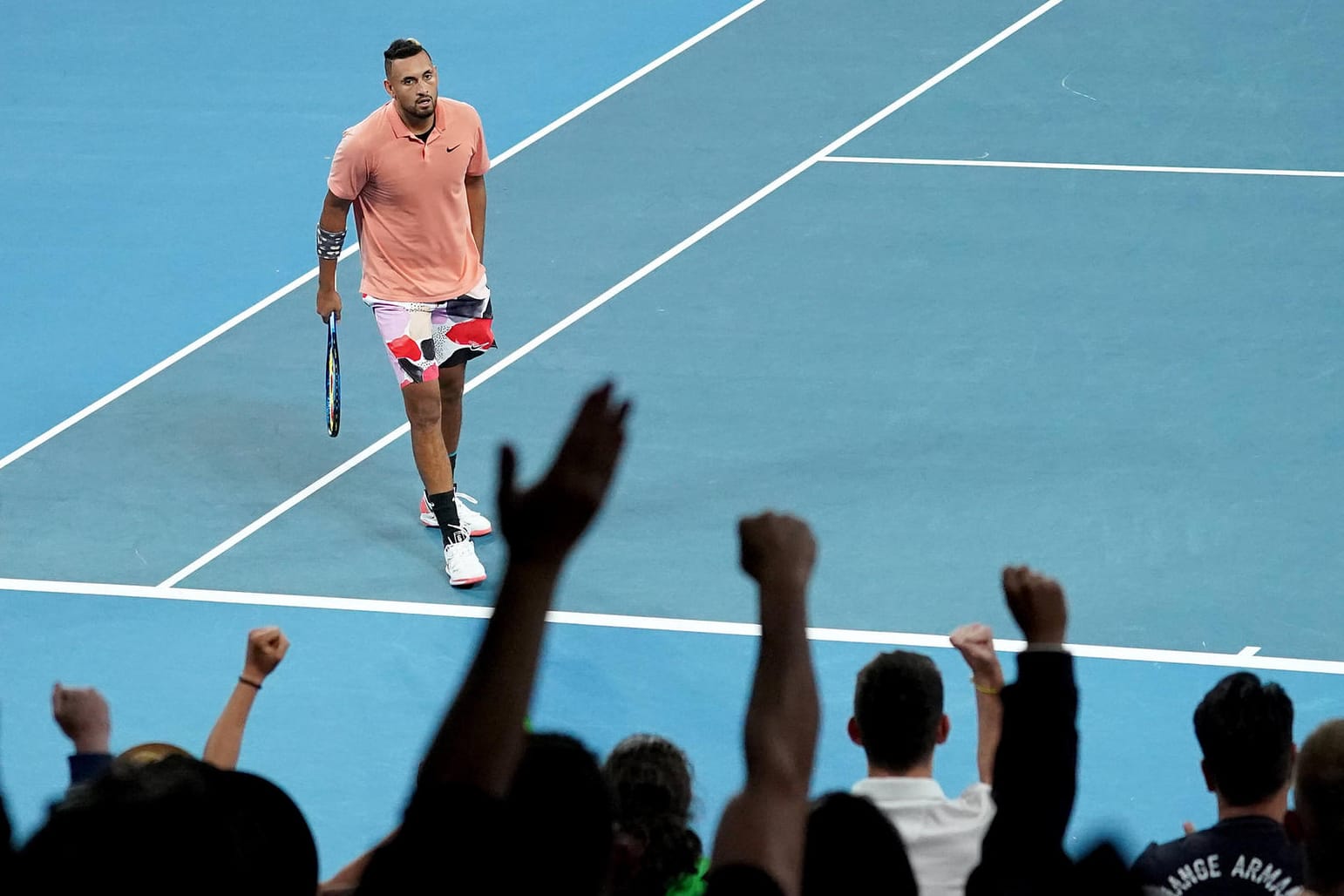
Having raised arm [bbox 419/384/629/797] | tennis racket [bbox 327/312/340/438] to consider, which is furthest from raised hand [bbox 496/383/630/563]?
tennis racket [bbox 327/312/340/438]

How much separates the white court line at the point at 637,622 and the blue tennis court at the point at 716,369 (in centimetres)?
3

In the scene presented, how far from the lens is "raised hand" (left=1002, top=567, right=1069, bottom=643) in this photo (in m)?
3.40

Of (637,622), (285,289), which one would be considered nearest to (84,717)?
(637,622)

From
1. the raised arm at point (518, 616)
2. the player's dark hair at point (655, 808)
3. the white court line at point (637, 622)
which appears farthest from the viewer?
the white court line at point (637, 622)

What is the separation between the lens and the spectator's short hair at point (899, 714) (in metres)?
4.65

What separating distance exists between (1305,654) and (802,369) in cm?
368

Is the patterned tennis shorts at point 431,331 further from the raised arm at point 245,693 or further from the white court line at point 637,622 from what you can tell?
the raised arm at point 245,693

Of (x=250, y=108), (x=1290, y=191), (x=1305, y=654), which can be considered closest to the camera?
(x=1305, y=654)

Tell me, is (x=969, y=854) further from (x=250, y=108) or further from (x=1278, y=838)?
(x=250, y=108)

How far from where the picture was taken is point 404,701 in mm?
8359

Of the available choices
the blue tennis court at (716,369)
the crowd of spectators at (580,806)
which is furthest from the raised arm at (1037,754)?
the blue tennis court at (716,369)

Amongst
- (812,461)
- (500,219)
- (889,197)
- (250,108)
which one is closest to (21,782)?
(812,461)

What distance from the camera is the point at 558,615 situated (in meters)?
9.09

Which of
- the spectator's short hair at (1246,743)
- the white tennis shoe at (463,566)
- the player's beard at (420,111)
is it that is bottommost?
the spectator's short hair at (1246,743)
